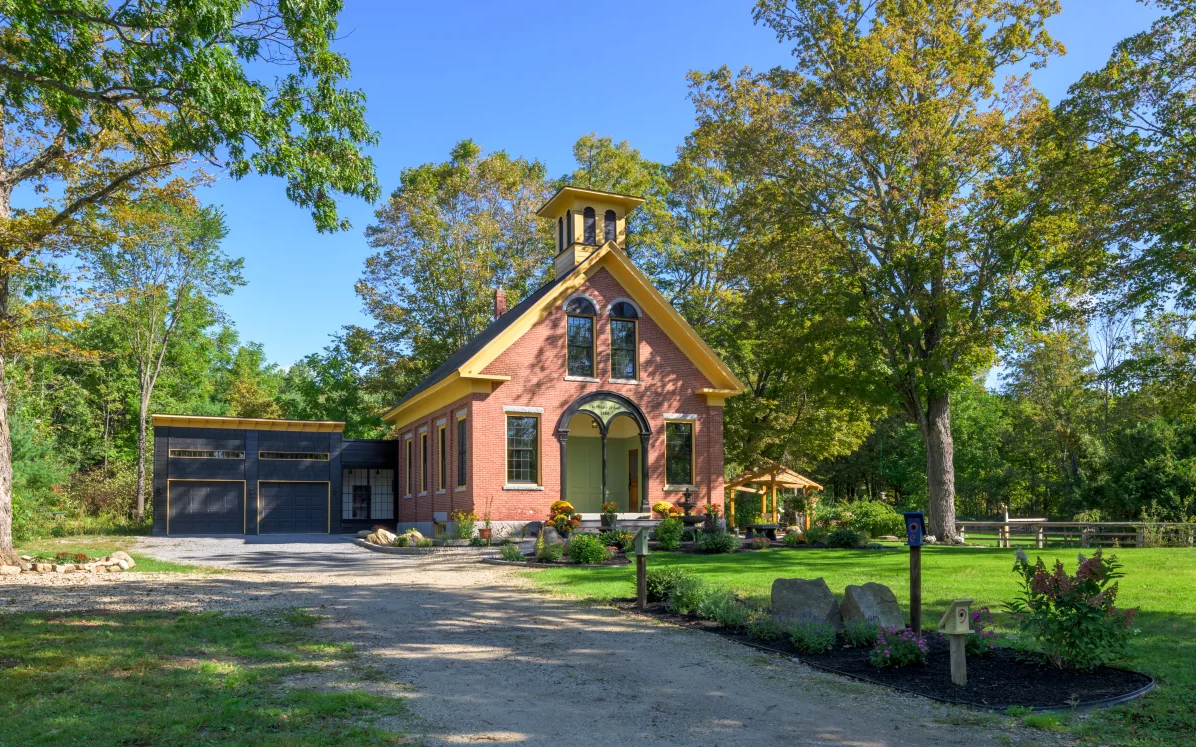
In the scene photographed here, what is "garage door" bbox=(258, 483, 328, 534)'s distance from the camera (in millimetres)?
31703

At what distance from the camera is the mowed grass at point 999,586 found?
5.99 m

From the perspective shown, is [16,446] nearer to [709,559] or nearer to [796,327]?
[709,559]

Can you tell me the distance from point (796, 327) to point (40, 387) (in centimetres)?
3713

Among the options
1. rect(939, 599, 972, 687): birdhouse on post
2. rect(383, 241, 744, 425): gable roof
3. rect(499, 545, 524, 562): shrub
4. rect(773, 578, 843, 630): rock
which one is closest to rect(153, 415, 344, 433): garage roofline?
rect(383, 241, 744, 425): gable roof

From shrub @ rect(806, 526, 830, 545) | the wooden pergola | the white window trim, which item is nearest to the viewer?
shrub @ rect(806, 526, 830, 545)

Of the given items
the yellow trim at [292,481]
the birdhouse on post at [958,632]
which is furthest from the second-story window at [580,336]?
the birdhouse on post at [958,632]

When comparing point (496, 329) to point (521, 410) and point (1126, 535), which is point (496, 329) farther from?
point (1126, 535)

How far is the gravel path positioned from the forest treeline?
545 cm

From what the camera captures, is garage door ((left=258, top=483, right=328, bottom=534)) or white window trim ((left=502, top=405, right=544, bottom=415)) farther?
garage door ((left=258, top=483, right=328, bottom=534))

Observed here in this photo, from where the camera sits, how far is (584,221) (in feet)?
87.5

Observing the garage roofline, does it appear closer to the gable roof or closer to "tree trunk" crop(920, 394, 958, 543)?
the gable roof

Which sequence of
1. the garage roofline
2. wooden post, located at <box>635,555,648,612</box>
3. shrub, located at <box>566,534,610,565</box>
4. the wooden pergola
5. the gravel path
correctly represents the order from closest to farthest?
the gravel path
wooden post, located at <box>635,555,648,612</box>
shrub, located at <box>566,534,610,565</box>
the wooden pergola
the garage roofline

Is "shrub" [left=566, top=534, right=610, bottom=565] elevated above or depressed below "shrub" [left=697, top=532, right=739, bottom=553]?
above

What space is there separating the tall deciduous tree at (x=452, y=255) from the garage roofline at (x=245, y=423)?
21.6ft
